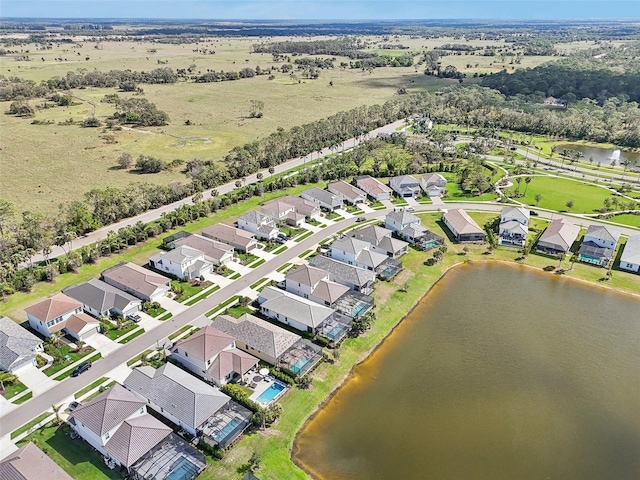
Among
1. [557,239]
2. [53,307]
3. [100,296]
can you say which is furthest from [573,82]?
[53,307]

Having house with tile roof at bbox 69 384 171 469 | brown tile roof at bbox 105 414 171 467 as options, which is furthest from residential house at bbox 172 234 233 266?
brown tile roof at bbox 105 414 171 467

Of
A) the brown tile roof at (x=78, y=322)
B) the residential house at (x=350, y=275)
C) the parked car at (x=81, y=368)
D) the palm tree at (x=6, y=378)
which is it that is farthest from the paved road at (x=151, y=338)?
the residential house at (x=350, y=275)

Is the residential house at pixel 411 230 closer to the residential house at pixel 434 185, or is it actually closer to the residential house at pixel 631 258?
the residential house at pixel 434 185

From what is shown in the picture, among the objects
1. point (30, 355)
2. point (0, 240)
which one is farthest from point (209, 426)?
point (0, 240)

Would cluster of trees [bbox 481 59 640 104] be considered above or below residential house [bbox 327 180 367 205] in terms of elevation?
above

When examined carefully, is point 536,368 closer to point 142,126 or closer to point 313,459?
point 313,459

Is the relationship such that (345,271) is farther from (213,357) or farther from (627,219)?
→ (627,219)

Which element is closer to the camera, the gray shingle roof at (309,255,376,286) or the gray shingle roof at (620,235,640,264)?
the gray shingle roof at (309,255,376,286)

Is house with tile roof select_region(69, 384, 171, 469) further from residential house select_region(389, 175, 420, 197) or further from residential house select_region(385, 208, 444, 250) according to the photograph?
residential house select_region(389, 175, 420, 197)
